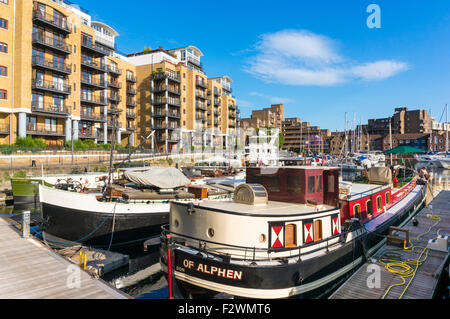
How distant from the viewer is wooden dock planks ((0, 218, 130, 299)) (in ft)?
26.1

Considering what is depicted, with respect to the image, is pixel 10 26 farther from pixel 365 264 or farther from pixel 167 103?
pixel 365 264

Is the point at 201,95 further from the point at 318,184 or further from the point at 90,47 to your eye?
the point at 318,184

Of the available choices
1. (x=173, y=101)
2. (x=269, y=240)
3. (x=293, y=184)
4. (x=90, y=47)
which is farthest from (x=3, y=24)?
(x=269, y=240)

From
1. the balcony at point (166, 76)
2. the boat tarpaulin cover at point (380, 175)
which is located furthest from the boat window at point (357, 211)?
the balcony at point (166, 76)

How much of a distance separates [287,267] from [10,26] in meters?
44.8

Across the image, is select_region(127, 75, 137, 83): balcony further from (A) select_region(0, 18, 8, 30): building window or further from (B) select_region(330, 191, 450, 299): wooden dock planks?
(B) select_region(330, 191, 450, 299): wooden dock planks

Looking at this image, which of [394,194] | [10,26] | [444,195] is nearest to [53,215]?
[394,194]

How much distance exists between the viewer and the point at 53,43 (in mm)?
40062

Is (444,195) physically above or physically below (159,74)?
below

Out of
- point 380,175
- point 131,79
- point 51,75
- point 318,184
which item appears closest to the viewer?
Result: point 318,184

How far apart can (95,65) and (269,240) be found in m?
50.4

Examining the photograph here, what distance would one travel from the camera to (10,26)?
3588 centimetres

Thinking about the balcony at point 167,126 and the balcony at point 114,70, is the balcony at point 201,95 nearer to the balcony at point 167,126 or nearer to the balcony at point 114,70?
the balcony at point 167,126

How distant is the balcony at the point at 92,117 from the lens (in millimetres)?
46750
